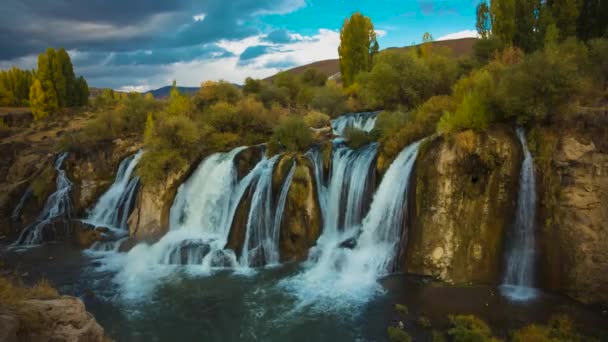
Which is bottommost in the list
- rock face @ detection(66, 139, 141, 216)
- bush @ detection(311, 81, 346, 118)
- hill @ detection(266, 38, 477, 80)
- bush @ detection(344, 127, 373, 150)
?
rock face @ detection(66, 139, 141, 216)

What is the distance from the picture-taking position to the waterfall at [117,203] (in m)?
20.8

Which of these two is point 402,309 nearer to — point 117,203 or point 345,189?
point 345,189

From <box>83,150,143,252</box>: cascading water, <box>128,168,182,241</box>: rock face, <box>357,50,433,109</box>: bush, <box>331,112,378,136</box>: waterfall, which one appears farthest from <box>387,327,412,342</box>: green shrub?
<box>357,50,433,109</box>: bush

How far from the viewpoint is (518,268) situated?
1216 cm

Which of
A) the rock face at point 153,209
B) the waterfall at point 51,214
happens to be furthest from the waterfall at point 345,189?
the waterfall at point 51,214

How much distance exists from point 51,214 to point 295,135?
1470 centimetres

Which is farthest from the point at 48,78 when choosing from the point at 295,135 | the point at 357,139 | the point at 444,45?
the point at 444,45

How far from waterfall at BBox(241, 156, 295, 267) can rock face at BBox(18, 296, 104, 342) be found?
883 centimetres

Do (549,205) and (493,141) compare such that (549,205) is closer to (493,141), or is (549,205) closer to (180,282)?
(493,141)

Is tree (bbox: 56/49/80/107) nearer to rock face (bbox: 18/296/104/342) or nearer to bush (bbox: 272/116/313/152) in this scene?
bush (bbox: 272/116/313/152)

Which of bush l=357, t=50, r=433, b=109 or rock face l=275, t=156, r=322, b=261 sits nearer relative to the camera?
rock face l=275, t=156, r=322, b=261

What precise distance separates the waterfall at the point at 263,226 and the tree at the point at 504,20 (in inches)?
722

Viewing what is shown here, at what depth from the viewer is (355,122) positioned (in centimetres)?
2300

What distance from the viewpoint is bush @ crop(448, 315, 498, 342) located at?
9477 millimetres
